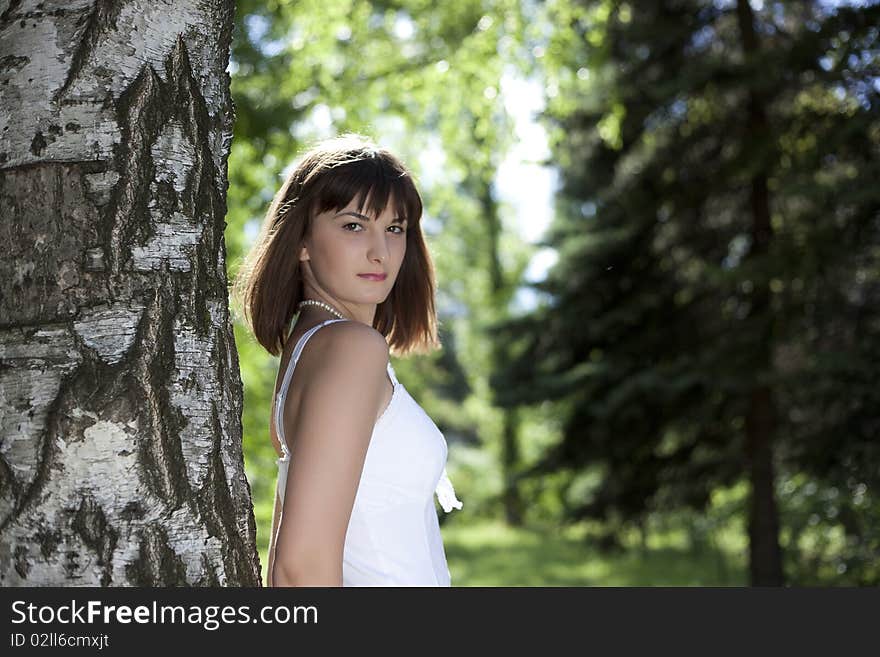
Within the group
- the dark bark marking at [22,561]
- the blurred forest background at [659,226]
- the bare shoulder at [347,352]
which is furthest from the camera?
the blurred forest background at [659,226]

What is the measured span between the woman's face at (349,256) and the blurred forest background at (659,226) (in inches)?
100

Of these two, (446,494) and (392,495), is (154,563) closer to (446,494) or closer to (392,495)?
(392,495)

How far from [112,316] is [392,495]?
796 mm

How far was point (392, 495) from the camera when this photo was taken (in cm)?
213

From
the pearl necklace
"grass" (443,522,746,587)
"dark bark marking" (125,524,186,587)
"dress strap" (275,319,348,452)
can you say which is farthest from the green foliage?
"dark bark marking" (125,524,186,587)

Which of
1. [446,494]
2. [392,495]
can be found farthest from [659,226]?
[392,495]

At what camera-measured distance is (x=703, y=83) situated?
28.4ft

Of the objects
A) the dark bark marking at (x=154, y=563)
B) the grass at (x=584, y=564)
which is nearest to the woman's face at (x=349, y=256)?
the dark bark marking at (x=154, y=563)

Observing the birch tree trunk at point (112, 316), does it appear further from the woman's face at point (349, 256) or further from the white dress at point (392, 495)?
the woman's face at point (349, 256)

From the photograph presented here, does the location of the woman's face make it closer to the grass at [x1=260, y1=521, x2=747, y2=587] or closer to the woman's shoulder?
the woman's shoulder

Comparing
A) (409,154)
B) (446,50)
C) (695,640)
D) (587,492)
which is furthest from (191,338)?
(587,492)

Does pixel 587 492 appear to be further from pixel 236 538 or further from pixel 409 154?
pixel 236 538

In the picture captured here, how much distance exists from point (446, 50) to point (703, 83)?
278 centimetres

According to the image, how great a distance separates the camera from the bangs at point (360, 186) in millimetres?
2285
